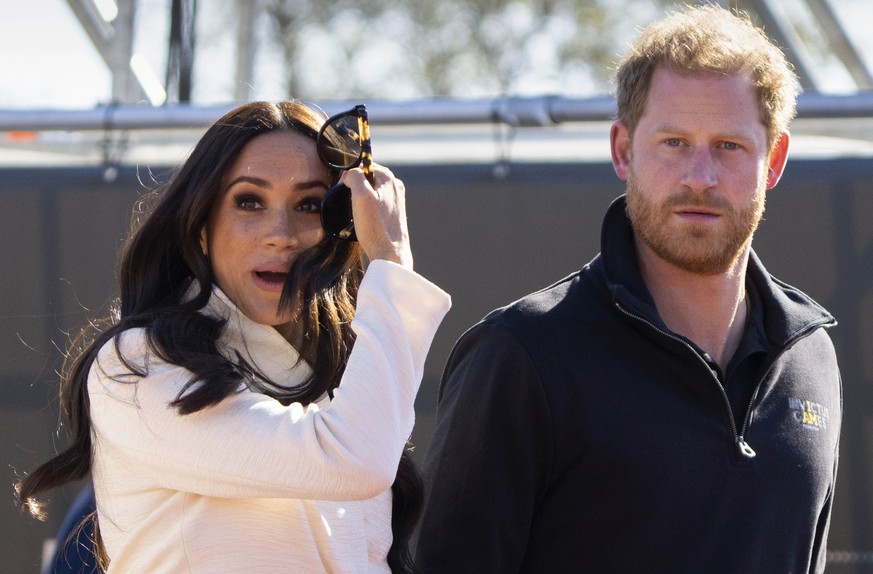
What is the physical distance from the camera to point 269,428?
76.9 inches

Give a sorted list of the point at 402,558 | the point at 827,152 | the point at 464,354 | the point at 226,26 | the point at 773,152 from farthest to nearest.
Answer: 1. the point at 226,26
2. the point at 827,152
3. the point at 773,152
4. the point at 464,354
5. the point at 402,558

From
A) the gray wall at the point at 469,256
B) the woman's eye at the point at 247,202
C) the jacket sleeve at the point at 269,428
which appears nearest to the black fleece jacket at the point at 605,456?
the jacket sleeve at the point at 269,428

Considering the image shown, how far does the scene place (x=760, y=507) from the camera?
2.43 meters

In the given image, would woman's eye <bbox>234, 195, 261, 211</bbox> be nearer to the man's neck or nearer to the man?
the man

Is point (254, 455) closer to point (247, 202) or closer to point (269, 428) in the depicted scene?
point (269, 428)

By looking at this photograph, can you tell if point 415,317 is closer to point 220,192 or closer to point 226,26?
point 220,192

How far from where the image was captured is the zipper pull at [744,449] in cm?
243

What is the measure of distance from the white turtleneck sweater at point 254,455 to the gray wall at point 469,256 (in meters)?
1.47

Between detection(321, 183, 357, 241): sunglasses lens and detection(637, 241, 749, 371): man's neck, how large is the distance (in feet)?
2.21

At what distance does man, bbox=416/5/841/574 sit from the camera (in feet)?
7.70

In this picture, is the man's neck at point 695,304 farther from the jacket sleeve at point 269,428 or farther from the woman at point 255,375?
the jacket sleeve at point 269,428

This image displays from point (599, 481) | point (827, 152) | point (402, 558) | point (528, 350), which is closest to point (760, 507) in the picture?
point (599, 481)

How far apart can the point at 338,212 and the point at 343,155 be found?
98mm

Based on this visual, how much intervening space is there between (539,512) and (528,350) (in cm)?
29
